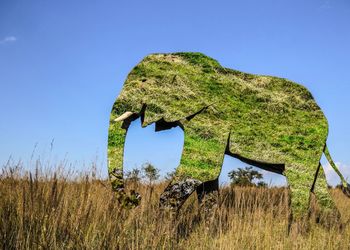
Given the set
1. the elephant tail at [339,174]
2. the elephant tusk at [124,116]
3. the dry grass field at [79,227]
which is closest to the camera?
the dry grass field at [79,227]

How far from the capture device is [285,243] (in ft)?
17.1

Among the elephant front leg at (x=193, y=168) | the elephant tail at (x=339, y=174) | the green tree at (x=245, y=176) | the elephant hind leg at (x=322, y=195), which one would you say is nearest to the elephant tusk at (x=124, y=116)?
the elephant front leg at (x=193, y=168)

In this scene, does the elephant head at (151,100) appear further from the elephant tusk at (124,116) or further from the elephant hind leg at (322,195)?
the elephant hind leg at (322,195)

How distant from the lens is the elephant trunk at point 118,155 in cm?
525

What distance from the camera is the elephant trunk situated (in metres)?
5.25

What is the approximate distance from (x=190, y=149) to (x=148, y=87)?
1.00m

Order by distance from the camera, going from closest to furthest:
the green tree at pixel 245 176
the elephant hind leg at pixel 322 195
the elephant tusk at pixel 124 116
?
the elephant tusk at pixel 124 116 → the elephant hind leg at pixel 322 195 → the green tree at pixel 245 176

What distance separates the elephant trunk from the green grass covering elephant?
0.5 inches

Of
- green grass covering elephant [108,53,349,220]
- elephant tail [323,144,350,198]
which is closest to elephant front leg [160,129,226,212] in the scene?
green grass covering elephant [108,53,349,220]

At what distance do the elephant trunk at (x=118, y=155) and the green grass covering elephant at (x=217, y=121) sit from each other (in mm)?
13

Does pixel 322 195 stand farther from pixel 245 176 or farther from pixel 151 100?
pixel 245 176

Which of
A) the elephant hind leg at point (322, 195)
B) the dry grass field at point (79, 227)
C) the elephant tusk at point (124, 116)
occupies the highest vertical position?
the elephant tusk at point (124, 116)

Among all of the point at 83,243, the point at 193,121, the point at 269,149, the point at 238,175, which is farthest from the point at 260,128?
the point at 238,175

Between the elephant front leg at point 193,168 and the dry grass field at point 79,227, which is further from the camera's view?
the elephant front leg at point 193,168
